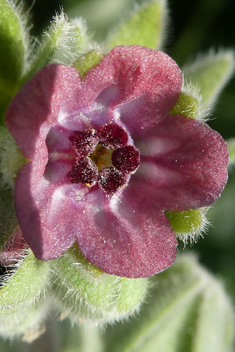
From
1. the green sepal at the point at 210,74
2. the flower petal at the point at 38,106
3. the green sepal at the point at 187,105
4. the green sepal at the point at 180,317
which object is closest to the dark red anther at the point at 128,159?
the green sepal at the point at 187,105

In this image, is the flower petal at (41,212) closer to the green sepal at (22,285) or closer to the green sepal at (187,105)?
the green sepal at (22,285)

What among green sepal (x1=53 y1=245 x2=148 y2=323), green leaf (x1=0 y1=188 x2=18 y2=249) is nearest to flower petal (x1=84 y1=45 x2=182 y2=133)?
green leaf (x1=0 y1=188 x2=18 y2=249)

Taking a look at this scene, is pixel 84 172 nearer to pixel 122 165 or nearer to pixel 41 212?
pixel 122 165

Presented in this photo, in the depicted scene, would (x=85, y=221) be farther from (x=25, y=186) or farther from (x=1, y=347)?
(x=1, y=347)

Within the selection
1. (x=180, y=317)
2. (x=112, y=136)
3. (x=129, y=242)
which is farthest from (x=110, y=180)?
(x=180, y=317)

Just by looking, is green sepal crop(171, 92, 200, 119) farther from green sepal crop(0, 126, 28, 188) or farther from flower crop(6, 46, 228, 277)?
green sepal crop(0, 126, 28, 188)
